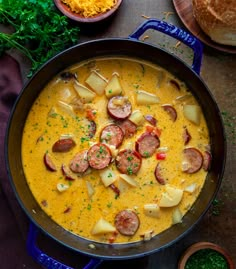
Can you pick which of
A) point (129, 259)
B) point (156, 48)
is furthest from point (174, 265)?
point (156, 48)

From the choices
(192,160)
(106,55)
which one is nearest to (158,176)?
(192,160)

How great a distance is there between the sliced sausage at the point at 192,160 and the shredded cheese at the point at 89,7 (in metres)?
1.16

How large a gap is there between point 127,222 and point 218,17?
1532mm

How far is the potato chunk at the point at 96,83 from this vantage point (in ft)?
12.9

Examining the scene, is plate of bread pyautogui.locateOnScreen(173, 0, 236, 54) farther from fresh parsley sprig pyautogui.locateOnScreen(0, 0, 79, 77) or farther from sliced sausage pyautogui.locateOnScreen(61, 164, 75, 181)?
sliced sausage pyautogui.locateOnScreen(61, 164, 75, 181)

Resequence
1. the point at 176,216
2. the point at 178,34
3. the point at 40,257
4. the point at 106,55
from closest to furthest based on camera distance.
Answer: the point at 40,257
the point at 178,34
the point at 176,216
the point at 106,55

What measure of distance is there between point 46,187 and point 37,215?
0.66 feet

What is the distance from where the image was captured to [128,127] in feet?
12.8

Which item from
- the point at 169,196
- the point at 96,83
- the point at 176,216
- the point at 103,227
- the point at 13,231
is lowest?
the point at 13,231

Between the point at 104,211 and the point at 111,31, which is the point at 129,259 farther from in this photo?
the point at 111,31

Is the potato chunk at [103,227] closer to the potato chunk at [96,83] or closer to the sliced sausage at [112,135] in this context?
the sliced sausage at [112,135]

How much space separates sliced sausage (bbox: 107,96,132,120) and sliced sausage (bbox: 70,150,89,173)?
322mm

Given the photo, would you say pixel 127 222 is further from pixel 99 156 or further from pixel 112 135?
pixel 112 135

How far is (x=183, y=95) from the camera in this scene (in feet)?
13.2
